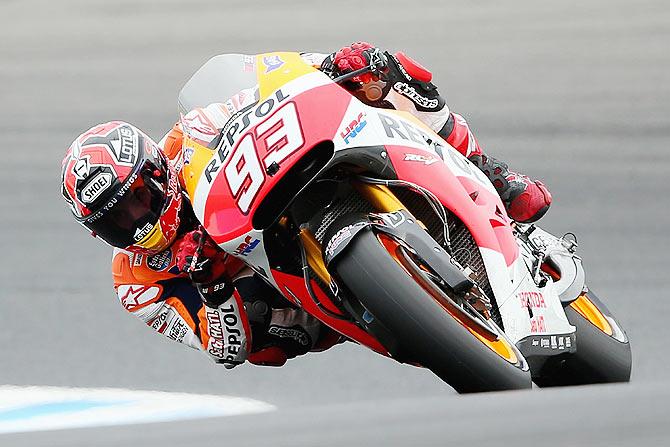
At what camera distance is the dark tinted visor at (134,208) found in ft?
9.35

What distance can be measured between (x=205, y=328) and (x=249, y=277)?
172 millimetres

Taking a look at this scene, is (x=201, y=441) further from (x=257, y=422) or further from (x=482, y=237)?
(x=482, y=237)

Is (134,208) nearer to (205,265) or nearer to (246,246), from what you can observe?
(205,265)

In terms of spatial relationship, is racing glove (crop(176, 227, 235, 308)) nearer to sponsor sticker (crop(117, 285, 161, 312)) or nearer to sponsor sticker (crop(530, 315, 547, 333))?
sponsor sticker (crop(117, 285, 161, 312))

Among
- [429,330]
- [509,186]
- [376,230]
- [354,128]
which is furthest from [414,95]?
[429,330]

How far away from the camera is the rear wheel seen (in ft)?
10.7

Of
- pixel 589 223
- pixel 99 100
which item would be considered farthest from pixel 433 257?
pixel 99 100

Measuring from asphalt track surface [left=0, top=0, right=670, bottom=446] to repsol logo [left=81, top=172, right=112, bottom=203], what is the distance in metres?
1.01

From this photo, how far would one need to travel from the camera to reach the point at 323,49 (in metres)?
4.73

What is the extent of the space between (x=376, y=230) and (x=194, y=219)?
Result: 0.81 meters

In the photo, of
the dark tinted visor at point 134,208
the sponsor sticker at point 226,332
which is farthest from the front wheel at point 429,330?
the sponsor sticker at point 226,332

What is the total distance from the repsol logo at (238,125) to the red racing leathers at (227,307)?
481mm

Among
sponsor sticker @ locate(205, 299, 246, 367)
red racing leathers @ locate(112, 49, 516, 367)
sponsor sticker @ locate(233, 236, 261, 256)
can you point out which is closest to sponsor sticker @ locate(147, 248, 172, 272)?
red racing leathers @ locate(112, 49, 516, 367)

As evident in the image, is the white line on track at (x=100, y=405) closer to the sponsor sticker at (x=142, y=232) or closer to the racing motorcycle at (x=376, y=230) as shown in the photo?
the sponsor sticker at (x=142, y=232)
